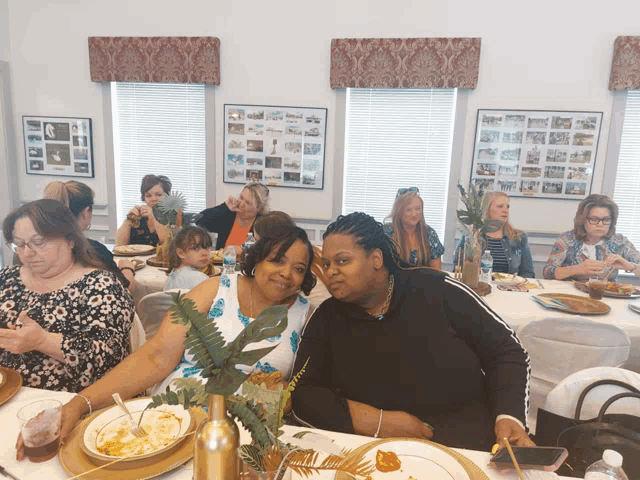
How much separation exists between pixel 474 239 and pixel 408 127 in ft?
7.50

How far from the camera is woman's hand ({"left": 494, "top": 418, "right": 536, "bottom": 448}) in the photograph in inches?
48.1

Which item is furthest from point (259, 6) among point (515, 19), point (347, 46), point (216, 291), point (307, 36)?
point (216, 291)

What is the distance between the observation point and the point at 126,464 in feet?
3.07

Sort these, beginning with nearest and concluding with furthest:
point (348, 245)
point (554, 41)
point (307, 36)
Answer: point (348, 245), point (554, 41), point (307, 36)

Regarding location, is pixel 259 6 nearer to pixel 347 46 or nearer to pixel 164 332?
pixel 347 46

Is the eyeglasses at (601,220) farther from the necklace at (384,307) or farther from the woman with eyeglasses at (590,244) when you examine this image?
the necklace at (384,307)

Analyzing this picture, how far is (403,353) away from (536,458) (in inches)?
21.3

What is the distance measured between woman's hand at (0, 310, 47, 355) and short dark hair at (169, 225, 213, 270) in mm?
1275

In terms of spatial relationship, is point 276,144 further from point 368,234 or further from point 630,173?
point 630,173

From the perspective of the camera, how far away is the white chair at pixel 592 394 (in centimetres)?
131

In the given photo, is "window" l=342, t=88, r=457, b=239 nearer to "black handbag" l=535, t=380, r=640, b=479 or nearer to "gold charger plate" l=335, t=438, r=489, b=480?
"black handbag" l=535, t=380, r=640, b=479

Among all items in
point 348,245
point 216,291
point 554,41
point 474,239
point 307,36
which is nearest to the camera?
point 348,245

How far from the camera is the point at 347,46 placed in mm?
4184

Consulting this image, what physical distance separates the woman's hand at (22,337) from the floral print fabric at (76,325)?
3.9 inches
